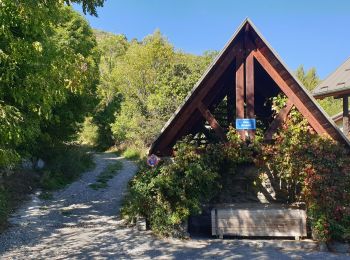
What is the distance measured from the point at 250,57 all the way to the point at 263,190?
3691mm

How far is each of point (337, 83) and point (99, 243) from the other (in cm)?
1114

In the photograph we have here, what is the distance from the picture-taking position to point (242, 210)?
9562 mm

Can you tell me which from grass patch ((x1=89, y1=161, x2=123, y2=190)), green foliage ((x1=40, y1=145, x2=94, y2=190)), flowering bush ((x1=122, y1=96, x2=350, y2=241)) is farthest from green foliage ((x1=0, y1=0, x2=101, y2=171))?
grass patch ((x1=89, y1=161, x2=123, y2=190))

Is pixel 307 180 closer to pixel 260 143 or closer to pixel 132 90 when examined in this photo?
pixel 260 143

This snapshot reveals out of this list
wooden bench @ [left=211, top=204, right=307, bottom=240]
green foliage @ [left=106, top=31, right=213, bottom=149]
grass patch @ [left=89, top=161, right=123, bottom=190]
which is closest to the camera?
wooden bench @ [left=211, top=204, right=307, bottom=240]

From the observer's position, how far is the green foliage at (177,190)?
941 cm

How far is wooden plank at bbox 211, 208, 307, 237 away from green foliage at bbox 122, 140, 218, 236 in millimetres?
681

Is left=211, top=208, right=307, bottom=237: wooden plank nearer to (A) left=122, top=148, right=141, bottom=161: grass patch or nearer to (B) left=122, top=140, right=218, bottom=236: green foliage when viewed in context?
(B) left=122, top=140, right=218, bottom=236: green foliage

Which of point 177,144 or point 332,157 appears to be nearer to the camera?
point 332,157

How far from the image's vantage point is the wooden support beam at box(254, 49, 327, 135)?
9680mm

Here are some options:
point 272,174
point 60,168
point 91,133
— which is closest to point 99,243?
point 272,174

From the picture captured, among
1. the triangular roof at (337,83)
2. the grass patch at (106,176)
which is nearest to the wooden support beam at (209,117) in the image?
the triangular roof at (337,83)

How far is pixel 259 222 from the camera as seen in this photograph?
9.51 meters

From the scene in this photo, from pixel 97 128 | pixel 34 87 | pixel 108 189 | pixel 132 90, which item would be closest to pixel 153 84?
pixel 132 90
